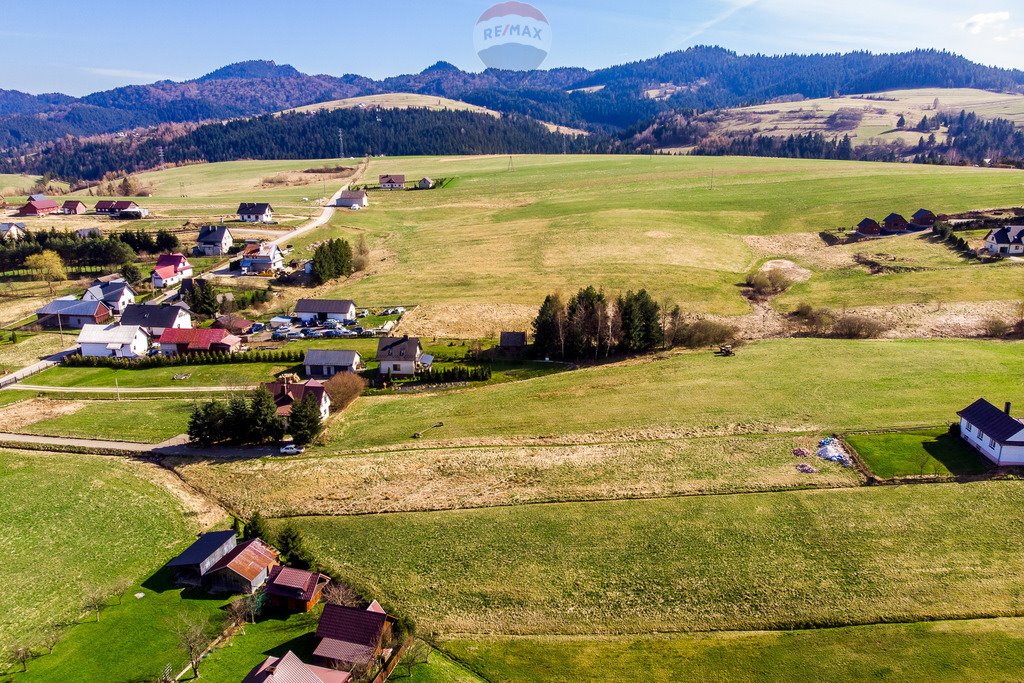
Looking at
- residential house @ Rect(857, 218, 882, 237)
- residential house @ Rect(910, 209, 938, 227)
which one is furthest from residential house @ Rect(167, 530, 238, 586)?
residential house @ Rect(910, 209, 938, 227)

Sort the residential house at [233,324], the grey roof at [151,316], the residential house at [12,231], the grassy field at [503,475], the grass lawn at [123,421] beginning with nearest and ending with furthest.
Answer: the grassy field at [503,475] < the grass lawn at [123,421] < the grey roof at [151,316] < the residential house at [233,324] < the residential house at [12,231]

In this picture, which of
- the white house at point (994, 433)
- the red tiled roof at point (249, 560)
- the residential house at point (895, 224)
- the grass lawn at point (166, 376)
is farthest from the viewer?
the residential house at point (895, 224)

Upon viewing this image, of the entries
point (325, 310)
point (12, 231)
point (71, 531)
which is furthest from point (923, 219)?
point (12, 231)

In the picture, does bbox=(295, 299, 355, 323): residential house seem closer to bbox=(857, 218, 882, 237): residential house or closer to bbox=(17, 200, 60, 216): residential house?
bbox=(857, 218, 882, 237): residential house

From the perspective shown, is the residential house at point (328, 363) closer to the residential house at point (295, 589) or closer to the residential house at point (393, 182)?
the residential house at point (295, 589)

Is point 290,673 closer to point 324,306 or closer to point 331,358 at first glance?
point 331,358

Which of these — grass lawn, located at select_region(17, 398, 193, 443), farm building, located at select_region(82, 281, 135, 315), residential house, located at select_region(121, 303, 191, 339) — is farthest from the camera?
farm building, located at select_region(82, 281, 135, 315)

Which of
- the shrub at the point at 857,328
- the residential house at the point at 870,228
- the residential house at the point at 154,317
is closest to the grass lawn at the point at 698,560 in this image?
the shrub at the point at 857,328

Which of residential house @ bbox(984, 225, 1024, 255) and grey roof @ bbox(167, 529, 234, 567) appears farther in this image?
residential house @ bbox(984, 225, 1024, 255)
